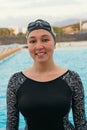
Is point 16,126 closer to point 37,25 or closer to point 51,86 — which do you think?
point 51,86

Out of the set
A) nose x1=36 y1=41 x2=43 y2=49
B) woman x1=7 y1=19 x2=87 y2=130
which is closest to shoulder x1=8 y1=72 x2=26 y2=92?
woman x1=7 y1=19 x2=87 y2=130

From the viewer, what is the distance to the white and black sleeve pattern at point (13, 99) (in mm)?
1891

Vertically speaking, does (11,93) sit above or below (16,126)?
above

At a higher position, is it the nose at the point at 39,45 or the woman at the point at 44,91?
the nose at the point at 39,45

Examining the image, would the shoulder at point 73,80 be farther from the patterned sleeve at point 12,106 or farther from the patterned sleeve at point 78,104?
the patterned sleeve at point 12,106

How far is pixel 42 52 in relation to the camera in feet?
6.03

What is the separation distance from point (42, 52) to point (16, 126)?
1.55 feet

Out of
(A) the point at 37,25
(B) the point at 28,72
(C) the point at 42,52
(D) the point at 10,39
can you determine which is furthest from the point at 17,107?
(D) the point at 10,39

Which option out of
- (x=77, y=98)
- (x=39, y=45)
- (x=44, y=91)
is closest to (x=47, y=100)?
(x=44, y=91)

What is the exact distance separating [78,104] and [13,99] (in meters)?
0.37

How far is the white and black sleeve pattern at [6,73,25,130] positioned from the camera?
189cm

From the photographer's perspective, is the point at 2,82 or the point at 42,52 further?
the point at 2,82

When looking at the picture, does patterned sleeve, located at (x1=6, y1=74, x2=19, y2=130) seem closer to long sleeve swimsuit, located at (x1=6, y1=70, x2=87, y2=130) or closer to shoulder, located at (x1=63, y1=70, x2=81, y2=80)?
long sleeve swimsuit, located at (x1=6, y1=70, x2=87, y2=130)

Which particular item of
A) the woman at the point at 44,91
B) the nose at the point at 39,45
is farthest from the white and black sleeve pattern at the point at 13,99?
the nose at the point at 39,45
